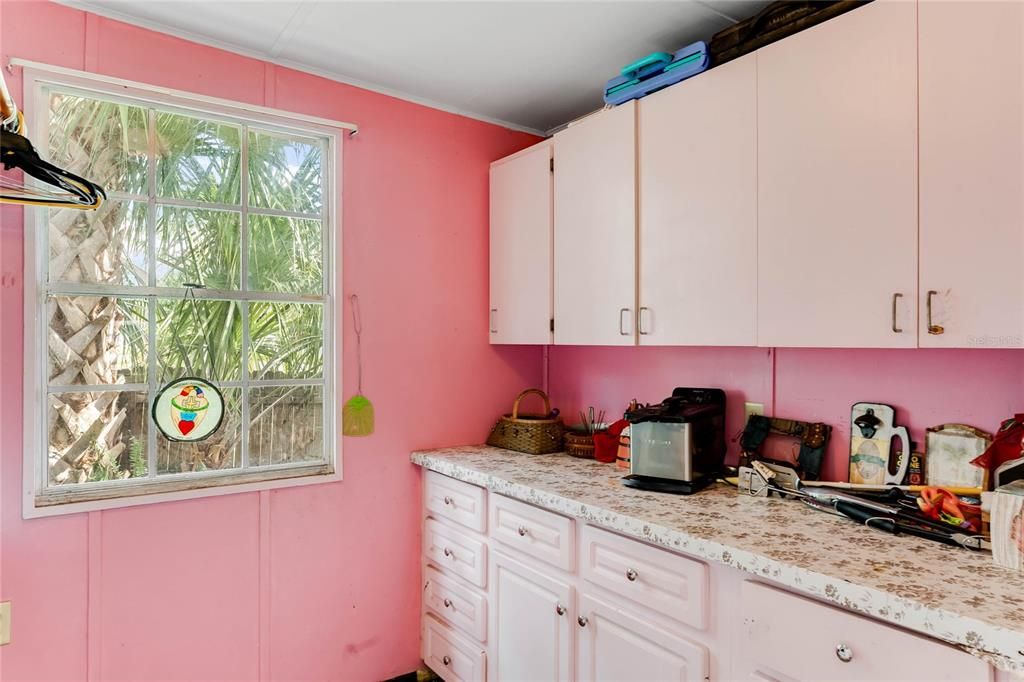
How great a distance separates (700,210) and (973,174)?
693mm

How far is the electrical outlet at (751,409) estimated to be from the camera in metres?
2.06

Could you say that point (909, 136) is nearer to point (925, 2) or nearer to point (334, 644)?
point (925, 2)

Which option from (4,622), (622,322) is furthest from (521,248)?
(4,622)

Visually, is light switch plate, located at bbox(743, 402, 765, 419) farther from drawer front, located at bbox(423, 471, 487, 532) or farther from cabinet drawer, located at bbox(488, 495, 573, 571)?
drawer front, located at bbox(423, 471, 487, 532)

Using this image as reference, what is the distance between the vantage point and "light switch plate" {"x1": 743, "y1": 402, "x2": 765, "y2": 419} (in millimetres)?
2061

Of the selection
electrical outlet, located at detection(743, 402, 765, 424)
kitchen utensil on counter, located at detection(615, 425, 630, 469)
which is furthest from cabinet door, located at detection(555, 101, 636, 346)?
electrical outlet, located at detection(743, 402, 765, 424)

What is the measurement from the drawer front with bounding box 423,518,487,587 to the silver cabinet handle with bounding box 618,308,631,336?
0.92 metres

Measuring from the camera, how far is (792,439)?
1.94 meters

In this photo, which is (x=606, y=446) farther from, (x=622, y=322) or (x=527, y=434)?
(x=622, y=322)

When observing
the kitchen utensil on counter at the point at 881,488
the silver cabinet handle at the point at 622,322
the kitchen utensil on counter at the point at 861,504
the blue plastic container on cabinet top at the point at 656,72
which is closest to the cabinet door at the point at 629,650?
the kitchen utensil on counter at the point at 861,504

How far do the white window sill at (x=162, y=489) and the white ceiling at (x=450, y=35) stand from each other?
1515mm

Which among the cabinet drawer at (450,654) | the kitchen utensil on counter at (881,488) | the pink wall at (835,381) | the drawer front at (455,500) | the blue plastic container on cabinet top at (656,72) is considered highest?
the blue plastic container on cabinet top at (656,72)

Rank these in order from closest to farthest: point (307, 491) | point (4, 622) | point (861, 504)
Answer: point (861, 504) → point (4, 622) → point (307, 491)

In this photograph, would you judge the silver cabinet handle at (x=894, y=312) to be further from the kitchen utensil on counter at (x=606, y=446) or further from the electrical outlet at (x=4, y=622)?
the electrical outlet at (x=4, y=622)
